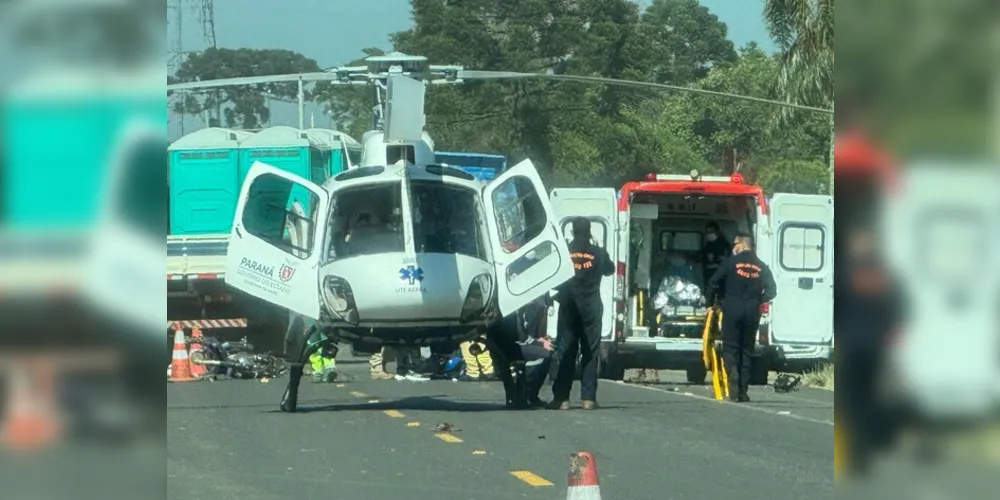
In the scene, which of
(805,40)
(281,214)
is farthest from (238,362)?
(805,40)

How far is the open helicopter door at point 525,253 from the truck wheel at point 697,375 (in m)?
4.89

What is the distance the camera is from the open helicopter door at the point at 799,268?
15.8 m

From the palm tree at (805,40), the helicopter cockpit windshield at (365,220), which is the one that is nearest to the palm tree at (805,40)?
the palm tree at (805,40)

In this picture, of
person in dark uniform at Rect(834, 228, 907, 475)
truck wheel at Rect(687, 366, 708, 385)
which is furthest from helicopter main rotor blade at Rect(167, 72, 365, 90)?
truck wheel at Rect(687, 366, 708, 385)

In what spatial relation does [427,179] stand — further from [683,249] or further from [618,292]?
[683,249]

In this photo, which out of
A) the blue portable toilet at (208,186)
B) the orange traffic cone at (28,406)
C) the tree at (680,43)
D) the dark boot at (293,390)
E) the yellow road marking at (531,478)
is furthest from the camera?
the dark boot at (293,390)

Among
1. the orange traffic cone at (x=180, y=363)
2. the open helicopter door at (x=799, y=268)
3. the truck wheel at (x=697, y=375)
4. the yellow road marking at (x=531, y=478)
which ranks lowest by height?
the truck wheel at (x=697, y=375)

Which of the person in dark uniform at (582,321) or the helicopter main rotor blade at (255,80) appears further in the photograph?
the person in dark uniform at (582,321)

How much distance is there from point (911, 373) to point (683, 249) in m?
15.2

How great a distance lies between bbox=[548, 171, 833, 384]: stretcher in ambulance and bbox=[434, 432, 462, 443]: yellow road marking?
4758 mm

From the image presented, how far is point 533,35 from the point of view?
8.75 m

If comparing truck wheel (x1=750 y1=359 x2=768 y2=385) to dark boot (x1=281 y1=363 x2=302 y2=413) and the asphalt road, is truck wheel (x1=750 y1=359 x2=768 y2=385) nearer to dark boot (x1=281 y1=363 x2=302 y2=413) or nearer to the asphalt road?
the asphalt road

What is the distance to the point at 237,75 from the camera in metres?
6.05

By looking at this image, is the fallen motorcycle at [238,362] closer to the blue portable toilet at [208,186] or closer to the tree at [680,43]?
the blue portable toilet at [208,186]
